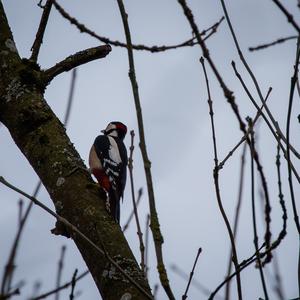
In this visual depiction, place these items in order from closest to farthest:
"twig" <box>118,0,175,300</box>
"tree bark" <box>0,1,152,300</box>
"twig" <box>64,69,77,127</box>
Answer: "twig" <box>118,0,175,300</box>
"tree bark" <box>0,1,152,300</box>
"twig" <box>64,69,77,127</box>

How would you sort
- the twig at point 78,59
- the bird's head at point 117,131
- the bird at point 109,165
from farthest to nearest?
the bird's head at point 117,131
the bird at point 109,165
the twig at point 78,59

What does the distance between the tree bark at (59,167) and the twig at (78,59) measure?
0.12 meters

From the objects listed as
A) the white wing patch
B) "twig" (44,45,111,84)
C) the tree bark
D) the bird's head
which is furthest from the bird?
the tree bark

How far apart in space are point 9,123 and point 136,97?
4.65 feet

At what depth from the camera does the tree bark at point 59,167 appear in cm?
196

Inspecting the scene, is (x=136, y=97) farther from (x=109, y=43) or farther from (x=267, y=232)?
(x=109, y=43)

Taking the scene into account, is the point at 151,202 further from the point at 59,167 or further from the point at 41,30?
the point at 41,30

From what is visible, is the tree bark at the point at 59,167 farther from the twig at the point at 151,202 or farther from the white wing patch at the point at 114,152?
the white wing patch at the point at 114,152

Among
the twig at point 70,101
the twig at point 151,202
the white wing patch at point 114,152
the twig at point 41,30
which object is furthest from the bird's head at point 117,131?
the twig at point 151,202

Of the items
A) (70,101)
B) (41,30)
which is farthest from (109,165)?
(70,101)

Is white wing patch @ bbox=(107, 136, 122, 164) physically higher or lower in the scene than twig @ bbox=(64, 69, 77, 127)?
higher

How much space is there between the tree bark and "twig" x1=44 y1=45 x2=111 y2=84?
119 mm

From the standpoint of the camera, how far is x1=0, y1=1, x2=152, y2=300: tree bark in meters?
1.96

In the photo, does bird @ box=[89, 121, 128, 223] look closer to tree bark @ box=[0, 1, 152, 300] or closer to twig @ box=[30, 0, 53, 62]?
twig @ box=[30, 0, 53, 62]
